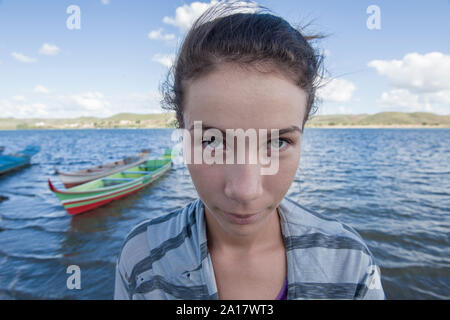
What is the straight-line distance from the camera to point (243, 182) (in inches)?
49.9

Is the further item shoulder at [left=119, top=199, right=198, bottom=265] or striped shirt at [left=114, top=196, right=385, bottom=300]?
shoulder at [left=119, top=199, right=198, bottom=265]

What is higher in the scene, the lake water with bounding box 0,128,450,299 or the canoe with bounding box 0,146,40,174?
the canoe with bounding box 0,146,40,174

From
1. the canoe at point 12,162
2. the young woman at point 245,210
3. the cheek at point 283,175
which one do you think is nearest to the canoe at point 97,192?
the young woman at point 245,210

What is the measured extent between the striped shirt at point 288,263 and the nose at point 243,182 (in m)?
0.48

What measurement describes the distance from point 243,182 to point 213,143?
0.89 ft

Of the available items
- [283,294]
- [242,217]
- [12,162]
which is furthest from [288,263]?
[12,162]

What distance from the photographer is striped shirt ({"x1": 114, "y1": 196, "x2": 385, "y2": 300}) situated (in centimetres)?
145

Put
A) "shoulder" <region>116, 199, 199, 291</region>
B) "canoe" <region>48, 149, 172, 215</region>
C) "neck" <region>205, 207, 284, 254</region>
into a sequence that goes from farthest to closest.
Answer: "canoe" <region>48, 149, 172, 215</region> → "neck" <region>205, 207, 284, 254</region> → "shoulder" <region>116, 199, 199, 291</region>

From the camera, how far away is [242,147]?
4.07ft

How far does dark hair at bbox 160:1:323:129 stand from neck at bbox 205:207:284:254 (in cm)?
90

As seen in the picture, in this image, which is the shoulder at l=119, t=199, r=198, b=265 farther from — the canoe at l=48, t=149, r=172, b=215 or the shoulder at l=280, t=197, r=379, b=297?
the canoe at l=48, t=149, r=172, b=215

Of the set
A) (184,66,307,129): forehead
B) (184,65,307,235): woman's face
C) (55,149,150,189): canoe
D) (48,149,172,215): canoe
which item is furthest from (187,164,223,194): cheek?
(55,149,150,189): canoe

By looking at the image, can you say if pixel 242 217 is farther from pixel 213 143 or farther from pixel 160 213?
pixel 160 213

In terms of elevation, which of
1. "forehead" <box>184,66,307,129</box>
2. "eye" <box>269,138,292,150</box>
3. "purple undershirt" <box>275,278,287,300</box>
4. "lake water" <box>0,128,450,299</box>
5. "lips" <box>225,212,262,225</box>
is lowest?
"lake water" <box>0,128,450,299</box>
